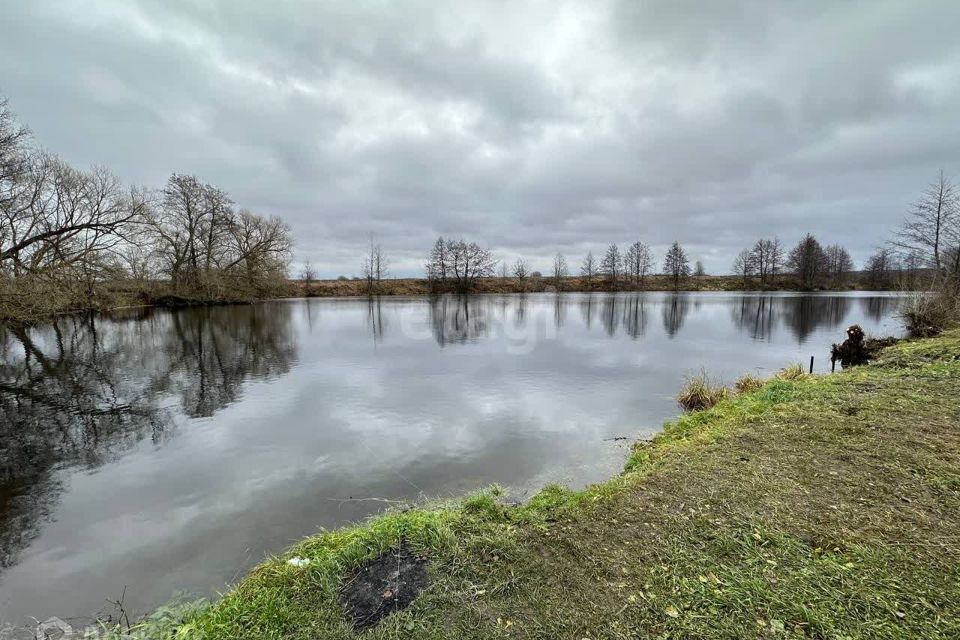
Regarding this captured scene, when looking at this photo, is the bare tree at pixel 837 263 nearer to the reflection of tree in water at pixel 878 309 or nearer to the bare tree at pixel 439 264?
the reflection of tree in water at pixel 878 309

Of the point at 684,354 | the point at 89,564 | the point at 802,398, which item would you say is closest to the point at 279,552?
the point at 89,564

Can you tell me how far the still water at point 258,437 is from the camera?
462cm

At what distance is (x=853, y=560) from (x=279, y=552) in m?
5.30

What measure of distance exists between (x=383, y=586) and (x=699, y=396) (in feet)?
30.7

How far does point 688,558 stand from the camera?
307 centimetres

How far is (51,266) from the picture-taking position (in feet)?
75.3

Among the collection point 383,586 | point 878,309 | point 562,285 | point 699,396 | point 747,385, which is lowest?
point 699,396

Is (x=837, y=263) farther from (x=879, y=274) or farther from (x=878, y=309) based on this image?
(x=878, y=309)

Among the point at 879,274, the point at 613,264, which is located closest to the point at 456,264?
the point at 613,264

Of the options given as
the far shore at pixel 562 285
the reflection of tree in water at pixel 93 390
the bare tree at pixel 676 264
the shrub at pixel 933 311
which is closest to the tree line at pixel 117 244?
the reflection of tree in water at pixel 93 390

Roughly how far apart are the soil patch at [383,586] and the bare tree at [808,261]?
97.2 meters

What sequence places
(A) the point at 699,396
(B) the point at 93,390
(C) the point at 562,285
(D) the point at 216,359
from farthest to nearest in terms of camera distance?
(C) the point at 562,285
(D) the point at 216,359
(B) the point at 93,390
(A) the point at 699,396

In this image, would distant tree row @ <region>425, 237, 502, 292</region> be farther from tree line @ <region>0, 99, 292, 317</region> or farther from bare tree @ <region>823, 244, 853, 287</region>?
bare tree @ <region>823, 244, 853, 287</region>

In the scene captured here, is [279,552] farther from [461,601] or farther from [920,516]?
[920,516]
